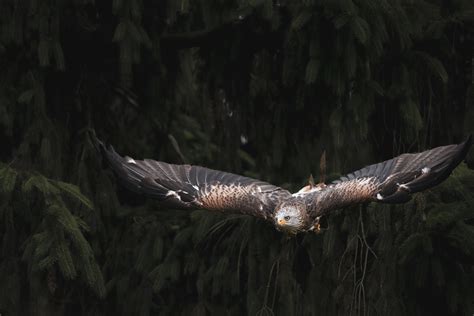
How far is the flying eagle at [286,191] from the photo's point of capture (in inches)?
343

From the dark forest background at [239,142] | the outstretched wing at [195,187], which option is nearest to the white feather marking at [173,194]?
the outstretched wing at [195,187]

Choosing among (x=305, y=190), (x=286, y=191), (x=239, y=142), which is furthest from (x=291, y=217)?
(x=239, y=142)

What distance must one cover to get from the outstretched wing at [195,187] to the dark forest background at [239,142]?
9.5 inches

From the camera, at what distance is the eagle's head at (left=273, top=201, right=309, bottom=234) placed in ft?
28.7

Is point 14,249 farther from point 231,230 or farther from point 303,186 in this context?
point 303,186

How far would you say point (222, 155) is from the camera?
11.0m

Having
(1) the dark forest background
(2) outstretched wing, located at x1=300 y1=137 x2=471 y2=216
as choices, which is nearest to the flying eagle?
(2) outstretched wing, located at x1=300 y1=137 x2=471 y2=216

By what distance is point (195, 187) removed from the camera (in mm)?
9609

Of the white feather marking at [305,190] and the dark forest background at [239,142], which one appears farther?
the white feather marking at [305,190]

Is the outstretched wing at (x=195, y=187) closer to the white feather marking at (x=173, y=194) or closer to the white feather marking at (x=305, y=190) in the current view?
the white feather marking at (x=173, y=194)

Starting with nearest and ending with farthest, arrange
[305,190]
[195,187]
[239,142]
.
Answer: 1. [305,190]
2. [195,187]
3. [239,142]

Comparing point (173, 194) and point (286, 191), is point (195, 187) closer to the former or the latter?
point (173, 194)

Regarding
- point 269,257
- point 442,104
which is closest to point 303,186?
point 269,257

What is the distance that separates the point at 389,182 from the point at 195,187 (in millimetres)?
1625
